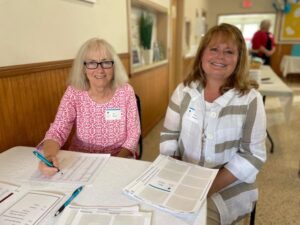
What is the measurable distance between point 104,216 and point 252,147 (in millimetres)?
755

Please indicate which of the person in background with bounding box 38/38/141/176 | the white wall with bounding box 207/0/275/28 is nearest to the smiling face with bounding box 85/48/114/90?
the person in background with bounding box 38/38/141/176

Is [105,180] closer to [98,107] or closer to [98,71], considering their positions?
[98,107]

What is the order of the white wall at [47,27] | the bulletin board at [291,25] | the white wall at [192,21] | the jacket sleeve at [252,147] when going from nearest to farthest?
the jacket sleeve at [252,147] < the white wall at [47,27] < the white wall at [192,21] < the bulletin board at [291,25]

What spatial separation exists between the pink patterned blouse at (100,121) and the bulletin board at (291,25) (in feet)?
25.6

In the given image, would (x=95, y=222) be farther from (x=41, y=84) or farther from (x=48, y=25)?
(x=48, y=25)

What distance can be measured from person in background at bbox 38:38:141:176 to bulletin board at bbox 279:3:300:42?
780 centimetres

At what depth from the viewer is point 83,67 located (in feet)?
4.58

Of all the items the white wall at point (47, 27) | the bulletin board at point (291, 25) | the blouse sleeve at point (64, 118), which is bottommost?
the blouse sleeve at point (64, 118)

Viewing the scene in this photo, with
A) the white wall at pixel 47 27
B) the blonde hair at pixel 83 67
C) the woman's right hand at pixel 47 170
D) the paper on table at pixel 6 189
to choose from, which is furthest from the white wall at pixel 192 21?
the paper on table at pixel 6 189

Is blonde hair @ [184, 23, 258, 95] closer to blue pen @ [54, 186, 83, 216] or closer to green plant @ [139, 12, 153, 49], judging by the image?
blue pen @ [54, 186, 83, 216]

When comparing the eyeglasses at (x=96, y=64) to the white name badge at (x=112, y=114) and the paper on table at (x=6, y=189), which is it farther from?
the paper on table at (x=6, y=189)

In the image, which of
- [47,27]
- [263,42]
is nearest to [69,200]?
[47,27]

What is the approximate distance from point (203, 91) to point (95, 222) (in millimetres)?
806

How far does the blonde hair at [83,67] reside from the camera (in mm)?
1351
